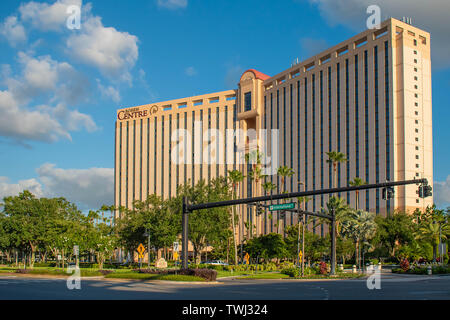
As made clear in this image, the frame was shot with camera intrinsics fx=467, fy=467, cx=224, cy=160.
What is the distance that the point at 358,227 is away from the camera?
71.1 metres

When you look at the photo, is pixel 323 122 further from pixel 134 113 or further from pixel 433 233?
pixel 134 113

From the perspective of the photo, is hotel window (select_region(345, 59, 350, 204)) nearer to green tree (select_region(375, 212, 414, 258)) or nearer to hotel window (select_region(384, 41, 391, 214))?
hotel window (select_region(384, 41, 391, 214))

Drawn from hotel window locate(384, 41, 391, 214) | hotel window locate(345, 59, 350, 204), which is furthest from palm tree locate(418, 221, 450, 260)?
hotel window locate(345, 59, 350, 204)

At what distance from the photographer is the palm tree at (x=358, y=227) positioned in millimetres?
71250

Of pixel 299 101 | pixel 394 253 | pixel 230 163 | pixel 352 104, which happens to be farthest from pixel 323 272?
pixel 230 163

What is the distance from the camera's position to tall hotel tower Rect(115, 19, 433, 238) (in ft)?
302

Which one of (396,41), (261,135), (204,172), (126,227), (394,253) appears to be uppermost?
(396,41)

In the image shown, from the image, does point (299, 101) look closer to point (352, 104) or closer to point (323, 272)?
point (352, 104)

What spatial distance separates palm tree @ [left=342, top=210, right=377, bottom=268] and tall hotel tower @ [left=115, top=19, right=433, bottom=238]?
44.6 ft

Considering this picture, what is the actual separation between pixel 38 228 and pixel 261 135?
220ft

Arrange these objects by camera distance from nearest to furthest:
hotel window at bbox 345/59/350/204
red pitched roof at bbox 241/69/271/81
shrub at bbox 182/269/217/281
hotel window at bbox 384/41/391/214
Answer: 1. shrub at bbox 182/269/217/281
2. hotel window at bbox 384/41/391/214
3. hotel window at bbox 345/59/350/204
4. red pitched roof at bbox 241/69/271/81

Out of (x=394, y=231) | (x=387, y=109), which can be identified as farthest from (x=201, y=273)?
(x=387, y=109)

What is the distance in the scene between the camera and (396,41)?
93.4 meters
